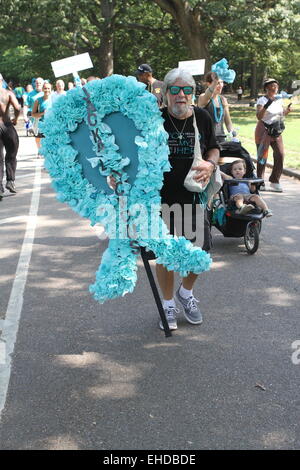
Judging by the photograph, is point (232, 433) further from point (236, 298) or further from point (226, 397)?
point (236, 298)

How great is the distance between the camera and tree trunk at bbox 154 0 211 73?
3027 cm

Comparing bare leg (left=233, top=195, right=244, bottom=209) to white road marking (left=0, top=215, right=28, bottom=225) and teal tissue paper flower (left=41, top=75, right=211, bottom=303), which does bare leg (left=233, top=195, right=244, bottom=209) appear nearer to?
teal tissue paper flower (left=41, top=75, right=211, bottom=303)

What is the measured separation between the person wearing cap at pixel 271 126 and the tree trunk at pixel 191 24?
20.5m

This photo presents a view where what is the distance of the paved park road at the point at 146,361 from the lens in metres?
3.29

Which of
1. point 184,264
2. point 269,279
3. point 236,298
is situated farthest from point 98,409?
point 269,279

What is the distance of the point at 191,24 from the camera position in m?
30.9

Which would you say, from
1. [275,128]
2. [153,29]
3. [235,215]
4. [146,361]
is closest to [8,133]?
[275,128]

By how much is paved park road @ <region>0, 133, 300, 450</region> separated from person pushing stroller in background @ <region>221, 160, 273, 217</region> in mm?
523

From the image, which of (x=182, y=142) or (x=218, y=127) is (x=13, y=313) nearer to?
(x=182, y=142)

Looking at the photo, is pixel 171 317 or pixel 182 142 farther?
pixel 171 317

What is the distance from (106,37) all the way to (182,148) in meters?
36.1

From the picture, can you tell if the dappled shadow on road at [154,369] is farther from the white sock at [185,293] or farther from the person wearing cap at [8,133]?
the person wearing cap at [8,133]

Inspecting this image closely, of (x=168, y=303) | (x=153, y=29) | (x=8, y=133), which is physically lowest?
(x=168, y=303)

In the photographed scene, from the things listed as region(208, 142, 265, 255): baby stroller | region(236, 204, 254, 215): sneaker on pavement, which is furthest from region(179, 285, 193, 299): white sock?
region(236, 204, 254, 215): sneaker on pavement
